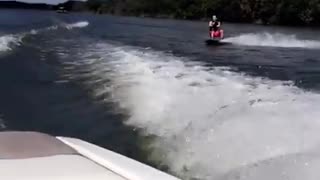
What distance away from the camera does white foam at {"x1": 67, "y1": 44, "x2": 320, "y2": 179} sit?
5082mm

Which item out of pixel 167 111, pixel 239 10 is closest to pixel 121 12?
pixel 239 10

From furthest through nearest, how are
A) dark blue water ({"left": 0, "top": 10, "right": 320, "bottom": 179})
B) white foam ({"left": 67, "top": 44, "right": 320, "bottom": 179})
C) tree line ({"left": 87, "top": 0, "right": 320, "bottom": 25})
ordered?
tree line ({"left": 87, "top": 0, "right": 320, "bottom": 25}) → dark blue water ({"left": 0, "top": 10, "right": 320, "bottom": 179}) → white foam ({"left": 67, "top": 44, "right": 320, "bottom": 179})

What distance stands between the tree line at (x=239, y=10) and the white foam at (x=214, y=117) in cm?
4839

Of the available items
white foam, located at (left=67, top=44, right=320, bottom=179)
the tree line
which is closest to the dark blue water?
white foam, located at (left=67, top=44, right=320, bottom=179)

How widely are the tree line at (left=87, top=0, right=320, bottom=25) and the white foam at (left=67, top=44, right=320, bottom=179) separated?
48.4m

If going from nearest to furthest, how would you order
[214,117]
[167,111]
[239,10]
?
1. [214,117]
2. [167,111]
3. [239,10]

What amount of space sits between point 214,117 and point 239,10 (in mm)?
58931

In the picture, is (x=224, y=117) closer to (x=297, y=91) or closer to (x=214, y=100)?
(x=214, y=100)

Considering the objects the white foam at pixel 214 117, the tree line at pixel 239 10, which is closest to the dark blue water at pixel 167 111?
the white foam at pixel 214 117

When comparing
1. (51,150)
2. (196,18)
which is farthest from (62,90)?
(196,18)

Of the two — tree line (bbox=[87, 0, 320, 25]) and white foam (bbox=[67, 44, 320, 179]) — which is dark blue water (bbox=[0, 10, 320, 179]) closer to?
white foam (bbox=[67, 44, 320, 179])

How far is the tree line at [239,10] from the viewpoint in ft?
185

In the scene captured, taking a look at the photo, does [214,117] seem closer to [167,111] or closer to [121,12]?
[167,111]

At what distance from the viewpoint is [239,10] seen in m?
64.2
